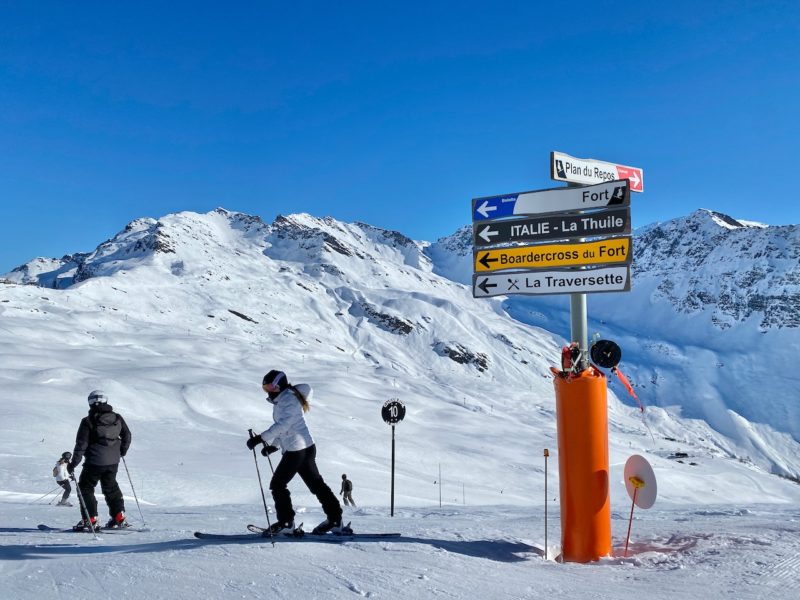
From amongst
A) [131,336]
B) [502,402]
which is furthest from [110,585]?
[502,402]

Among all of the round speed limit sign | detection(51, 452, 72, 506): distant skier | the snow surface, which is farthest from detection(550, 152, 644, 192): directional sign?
detection(51, 452, 72, 506): distant skier

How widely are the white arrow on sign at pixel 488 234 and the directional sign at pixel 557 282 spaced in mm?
403

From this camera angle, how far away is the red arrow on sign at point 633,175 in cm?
794

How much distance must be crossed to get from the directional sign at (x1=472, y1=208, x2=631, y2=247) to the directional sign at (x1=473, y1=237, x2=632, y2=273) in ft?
0.31

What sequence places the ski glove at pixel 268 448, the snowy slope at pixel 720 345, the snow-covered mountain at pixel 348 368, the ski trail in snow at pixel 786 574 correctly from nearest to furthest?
the ski trail in snow at pixel 786 574, the ski glove at pixel 268 448, the snow-covered mountain at pixel 348 368, the snowy slope at pixel 720 345

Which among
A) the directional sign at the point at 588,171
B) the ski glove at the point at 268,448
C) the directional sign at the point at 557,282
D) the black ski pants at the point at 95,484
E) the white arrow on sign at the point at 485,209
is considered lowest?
the black ski pants at the point at 95,484

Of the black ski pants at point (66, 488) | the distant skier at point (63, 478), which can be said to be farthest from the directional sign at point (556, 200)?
the black ski pants at point (66, 488)

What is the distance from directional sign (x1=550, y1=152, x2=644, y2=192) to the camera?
24.6 feet

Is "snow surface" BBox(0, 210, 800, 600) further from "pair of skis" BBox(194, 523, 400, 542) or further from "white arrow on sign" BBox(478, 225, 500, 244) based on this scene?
"white arrow on sign" BBox(478, 225, 500, 244)

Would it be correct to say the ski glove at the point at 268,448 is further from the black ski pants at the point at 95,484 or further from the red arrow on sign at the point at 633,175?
the red arrow on sign at the point at 633,175

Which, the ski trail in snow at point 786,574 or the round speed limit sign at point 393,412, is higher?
the round speed limit sign at point 393,412

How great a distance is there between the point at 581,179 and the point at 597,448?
2.92 m

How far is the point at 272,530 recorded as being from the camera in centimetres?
699

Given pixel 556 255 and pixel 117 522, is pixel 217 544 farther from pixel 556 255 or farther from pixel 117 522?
pixel 556 255
